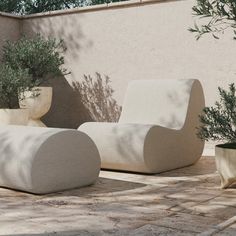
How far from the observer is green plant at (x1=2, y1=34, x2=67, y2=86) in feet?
24.5

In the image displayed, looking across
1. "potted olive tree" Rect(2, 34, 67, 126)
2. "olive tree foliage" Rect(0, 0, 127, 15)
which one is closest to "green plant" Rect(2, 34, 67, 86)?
"potted olive tree" Rect(2, 34, 67, 126)

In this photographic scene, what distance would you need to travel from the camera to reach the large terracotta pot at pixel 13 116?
6.92 metres

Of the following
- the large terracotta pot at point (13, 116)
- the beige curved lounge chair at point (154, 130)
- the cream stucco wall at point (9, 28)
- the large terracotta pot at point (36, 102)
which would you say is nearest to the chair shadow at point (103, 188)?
the beige curved lounge chair at point (154, 130)

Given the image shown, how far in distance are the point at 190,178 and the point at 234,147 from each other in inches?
23.0

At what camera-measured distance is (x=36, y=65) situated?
7.56 m

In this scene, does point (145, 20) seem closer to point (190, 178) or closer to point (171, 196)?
point (190, 178)

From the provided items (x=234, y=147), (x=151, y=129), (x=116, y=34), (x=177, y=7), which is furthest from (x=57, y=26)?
(x=234, y=147)

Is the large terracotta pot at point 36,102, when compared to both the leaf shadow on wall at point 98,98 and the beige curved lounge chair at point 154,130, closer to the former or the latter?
the leaf shadow on wall at point 98,98

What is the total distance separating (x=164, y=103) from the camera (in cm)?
519

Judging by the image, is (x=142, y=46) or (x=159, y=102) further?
(x=142, y=46)

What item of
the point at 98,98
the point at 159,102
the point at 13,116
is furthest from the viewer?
the point at 98,98

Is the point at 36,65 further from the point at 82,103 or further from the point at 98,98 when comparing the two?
the point at 98,98

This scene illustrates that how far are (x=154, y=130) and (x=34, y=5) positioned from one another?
29.5ft

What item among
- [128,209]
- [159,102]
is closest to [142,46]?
[159,102]
